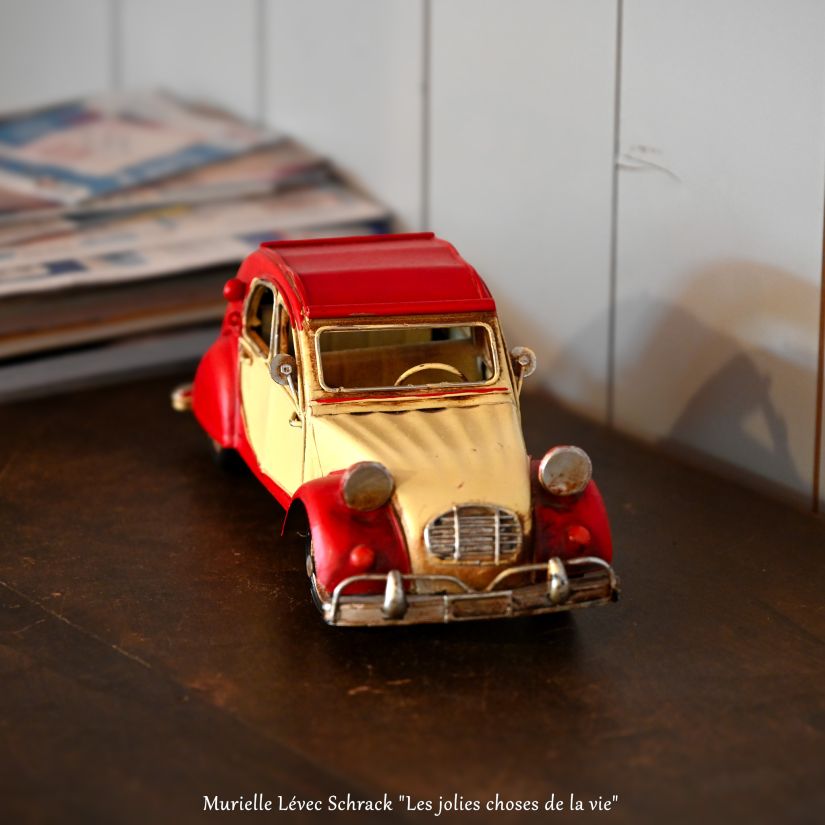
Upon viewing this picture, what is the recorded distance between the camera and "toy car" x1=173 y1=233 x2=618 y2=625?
3.07 metres

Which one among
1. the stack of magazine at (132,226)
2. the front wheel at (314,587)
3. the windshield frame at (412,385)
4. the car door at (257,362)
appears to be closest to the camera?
the front wheel at (314,587)

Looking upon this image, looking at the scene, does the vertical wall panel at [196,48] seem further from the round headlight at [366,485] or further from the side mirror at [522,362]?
the round headlight at [366,485]

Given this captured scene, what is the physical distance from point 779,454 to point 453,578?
5.00 feet

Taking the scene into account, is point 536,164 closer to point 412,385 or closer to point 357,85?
point 357,85

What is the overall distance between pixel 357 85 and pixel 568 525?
3.06 m

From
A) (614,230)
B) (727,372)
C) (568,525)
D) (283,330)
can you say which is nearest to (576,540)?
(568,525)

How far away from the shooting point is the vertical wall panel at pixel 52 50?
7102 millimetres

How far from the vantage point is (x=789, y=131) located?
3855 mm

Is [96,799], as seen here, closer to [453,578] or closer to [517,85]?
[453,578]

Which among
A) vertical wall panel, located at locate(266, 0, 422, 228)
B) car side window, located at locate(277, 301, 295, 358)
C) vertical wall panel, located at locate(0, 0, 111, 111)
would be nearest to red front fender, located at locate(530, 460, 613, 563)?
car side window, located at locate(277, 301, 295, 358)

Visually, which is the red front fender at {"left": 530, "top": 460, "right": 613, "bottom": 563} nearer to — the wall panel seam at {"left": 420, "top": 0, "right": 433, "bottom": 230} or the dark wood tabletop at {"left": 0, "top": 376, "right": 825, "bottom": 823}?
the dark wood tabletop at {"left": 0, "top": 376, "right": 825, "bottom": 823}

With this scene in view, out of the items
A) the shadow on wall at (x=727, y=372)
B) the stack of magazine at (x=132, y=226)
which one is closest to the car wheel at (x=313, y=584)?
the shadow on wall at (x=727, y=372)

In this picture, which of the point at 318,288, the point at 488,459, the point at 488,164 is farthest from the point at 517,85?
the point at 488,459

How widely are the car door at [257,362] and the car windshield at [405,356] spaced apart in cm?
22
